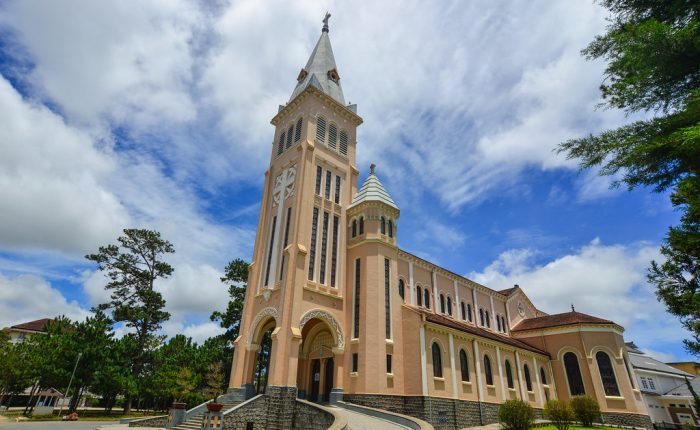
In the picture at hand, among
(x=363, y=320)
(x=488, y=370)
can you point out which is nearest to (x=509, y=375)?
(x=488, y=370)

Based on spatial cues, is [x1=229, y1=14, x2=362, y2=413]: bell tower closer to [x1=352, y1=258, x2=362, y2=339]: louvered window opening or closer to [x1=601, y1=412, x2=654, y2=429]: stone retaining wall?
[x1=352, y1=258, x2=362, y2=339]: louvered window opening

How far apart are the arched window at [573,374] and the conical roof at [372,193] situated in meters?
20.1

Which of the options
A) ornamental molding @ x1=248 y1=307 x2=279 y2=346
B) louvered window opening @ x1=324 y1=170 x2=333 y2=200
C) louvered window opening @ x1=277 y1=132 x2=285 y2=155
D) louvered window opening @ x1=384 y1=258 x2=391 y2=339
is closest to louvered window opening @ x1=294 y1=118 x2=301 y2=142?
louvered window opening @ x1=277 y1=132 x2=285 y2=155

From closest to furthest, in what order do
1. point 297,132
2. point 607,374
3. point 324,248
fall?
point 324,248
point 607,374
point 297,132

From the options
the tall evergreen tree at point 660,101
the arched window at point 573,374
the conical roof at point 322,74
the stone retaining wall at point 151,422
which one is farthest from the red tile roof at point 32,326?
the tall evergreen tree at point 660,101

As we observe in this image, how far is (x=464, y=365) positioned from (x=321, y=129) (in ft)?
64.7

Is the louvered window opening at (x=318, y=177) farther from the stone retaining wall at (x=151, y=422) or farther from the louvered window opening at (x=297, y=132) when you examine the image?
the stone retaining wall at (x=151, y=422)

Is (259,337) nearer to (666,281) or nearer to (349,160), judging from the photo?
(349,160)

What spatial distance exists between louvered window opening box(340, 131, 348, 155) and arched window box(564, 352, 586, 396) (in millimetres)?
25263

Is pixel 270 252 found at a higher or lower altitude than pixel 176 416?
higher

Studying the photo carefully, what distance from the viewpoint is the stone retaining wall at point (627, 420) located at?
2609cm

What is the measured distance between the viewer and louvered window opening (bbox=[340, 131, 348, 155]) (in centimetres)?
2940

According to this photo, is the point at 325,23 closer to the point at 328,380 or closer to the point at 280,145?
the point at 280,145

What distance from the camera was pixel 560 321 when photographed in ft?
106
